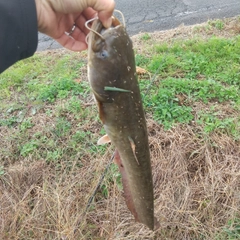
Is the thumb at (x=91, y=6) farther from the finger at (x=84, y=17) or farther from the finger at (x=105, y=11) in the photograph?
the finger at (x=84, y=17)

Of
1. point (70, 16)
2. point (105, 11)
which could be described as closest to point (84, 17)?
point (70, 16)

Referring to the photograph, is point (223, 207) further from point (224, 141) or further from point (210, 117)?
point (210, 117)

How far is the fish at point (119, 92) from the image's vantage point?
1.49 meters

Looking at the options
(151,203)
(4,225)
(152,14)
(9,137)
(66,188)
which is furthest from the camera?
(152,14)

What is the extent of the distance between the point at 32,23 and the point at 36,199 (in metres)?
1.86

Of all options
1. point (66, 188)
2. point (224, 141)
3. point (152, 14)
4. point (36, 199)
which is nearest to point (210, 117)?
point (224, 141)

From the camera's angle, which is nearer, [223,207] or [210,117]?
[223,207]

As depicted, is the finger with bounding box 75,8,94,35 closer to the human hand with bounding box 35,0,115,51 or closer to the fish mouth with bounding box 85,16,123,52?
the human hand with bounding box 35,0,115,51

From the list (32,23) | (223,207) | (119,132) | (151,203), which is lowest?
(223,207)

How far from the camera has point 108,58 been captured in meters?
1.49

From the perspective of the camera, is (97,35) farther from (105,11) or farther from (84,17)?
(84,17)

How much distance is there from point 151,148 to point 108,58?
6.37 feet

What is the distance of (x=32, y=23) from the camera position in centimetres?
172

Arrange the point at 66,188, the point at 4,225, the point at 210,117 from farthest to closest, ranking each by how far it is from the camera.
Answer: the point at 210,117 < the point at 66,188 < the point at 4,225
